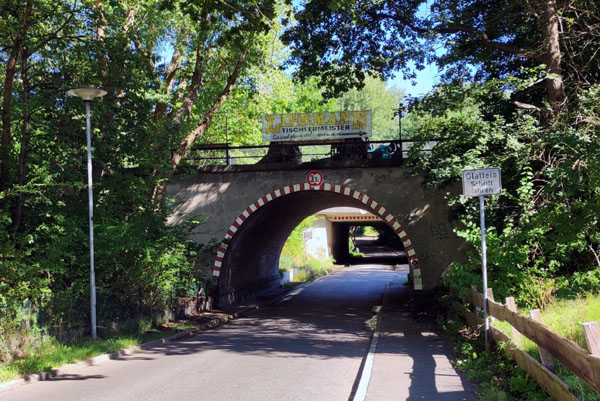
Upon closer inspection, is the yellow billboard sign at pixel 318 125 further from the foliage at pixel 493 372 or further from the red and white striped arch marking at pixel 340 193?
the foliage at pixel 493 372

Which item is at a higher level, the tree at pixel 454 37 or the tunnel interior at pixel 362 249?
the tree at pixel 454 37

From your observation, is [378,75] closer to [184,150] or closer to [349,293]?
[184,150]

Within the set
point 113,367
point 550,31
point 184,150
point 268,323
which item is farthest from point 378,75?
point 113,367

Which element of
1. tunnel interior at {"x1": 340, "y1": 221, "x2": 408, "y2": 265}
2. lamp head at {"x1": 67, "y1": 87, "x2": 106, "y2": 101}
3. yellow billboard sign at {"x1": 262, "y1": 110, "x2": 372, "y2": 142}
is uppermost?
yellow billboard sign at {"x1": 262, "y1": 110, "x2": 372, "y2": 142}

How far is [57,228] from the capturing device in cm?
1094

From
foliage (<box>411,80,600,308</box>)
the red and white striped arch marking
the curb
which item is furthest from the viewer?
the red and white striped arch marking

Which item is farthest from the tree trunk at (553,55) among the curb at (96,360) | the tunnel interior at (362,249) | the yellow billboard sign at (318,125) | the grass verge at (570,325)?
the tunnel interior at (362,249)

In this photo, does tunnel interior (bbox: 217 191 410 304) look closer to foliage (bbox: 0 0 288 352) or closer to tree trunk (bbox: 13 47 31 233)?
foliage (bbox: 0 0 288 352)

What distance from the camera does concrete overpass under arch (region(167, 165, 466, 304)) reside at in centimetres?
1755

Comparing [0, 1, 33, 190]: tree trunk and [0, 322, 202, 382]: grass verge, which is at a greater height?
[0, 1, 33, 190]: tree trunk

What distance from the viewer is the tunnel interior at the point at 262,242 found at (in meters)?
19.4

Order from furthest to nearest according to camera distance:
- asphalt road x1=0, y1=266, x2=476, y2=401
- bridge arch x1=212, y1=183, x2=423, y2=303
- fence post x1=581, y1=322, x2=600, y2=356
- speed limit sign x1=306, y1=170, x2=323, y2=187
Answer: speed limit sign x1=306, y1=170, x2=323, y2=187, bridge arch x1=212, y1=183, x2=423, y2=303, asphalt road x1=0, y1=266, x2=476, y2=401, fence post x1=581, y1=322, x2=600, y2=356

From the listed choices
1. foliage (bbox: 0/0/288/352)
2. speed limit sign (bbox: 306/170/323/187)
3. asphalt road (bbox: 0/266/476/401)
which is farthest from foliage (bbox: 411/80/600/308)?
foliage (bbox: 0/0/288/352)

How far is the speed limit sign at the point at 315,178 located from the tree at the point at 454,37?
3566 millimetres
